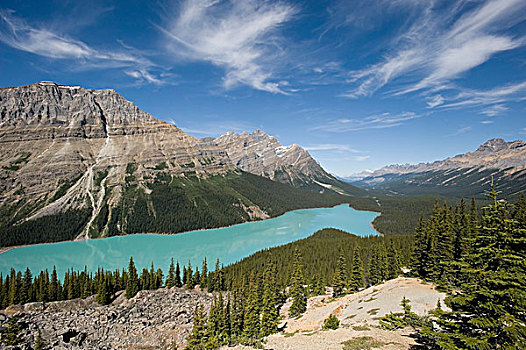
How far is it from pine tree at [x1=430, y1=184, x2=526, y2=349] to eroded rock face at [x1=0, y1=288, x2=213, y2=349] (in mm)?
38888

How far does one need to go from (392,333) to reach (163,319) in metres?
39.9

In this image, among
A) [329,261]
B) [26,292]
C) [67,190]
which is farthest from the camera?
[67,190]

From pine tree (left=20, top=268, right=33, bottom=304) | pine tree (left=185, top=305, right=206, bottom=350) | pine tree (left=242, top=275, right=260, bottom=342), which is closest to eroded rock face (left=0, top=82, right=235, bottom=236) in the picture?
pine tree (left=20, top=268, right=33, bottom=304)

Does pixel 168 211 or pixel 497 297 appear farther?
pixel 168 211

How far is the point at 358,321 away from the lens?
30234 mm

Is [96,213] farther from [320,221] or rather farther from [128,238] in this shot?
[320,221]

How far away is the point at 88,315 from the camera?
46.8m

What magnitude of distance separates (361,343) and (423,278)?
30349mm

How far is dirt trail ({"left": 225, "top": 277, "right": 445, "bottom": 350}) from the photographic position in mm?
22498

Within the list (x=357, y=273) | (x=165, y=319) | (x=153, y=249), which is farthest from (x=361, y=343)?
(x=153, y=249)

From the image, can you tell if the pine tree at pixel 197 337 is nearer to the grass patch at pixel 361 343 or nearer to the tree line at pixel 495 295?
the grass patch at pixel 361 343

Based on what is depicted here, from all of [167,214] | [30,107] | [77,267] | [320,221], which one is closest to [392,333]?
[77,267]

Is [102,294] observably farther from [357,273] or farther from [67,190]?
[67,190]

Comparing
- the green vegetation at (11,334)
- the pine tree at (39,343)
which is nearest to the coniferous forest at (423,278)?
the pine tree at (39,343)
